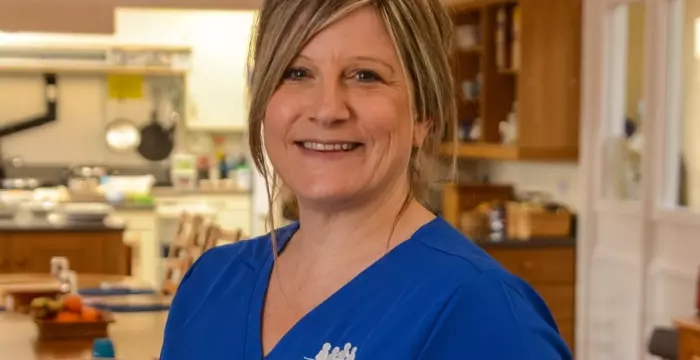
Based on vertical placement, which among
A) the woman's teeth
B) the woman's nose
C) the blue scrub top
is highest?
the woman's nose

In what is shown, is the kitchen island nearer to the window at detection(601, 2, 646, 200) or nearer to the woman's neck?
the window at detection(601, 2, 646, 200)

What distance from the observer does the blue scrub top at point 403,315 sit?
1099 millimetres

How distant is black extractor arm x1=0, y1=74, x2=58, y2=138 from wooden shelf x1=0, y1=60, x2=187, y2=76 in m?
0.10

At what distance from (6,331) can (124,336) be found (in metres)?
0.35

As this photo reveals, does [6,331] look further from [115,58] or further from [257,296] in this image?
[115,58]

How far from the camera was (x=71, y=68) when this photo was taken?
7.95m

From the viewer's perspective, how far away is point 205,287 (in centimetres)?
141

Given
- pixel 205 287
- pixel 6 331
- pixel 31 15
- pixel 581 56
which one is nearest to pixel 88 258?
pixel 31 15

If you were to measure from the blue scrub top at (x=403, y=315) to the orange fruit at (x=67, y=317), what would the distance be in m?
1.69

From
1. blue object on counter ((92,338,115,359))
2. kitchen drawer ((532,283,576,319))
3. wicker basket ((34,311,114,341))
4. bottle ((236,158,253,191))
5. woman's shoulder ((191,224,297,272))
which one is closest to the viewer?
woman's shoulder ((191,224,297,272))

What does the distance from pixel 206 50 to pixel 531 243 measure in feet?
12.2

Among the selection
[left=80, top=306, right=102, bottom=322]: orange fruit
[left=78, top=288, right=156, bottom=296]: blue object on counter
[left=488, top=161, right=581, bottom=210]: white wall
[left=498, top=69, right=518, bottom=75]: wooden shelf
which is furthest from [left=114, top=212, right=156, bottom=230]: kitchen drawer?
[left=80, top=306, right=102, bottom=322]: orange fruit

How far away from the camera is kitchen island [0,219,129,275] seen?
528 centimetres

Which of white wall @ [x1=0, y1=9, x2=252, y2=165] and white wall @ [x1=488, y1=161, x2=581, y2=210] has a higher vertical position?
white wall @ [x1=0, y1=9, x2=252, y2=165]
